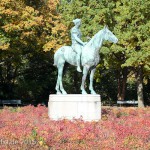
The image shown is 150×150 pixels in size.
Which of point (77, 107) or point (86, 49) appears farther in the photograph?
point (86, 49)

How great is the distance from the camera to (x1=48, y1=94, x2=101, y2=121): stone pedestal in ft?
51.5

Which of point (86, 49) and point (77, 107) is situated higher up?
point (86, 49)

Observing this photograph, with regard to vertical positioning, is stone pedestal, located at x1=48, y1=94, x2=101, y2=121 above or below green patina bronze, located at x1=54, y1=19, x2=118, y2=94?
below

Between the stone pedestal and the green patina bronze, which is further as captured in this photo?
the green patina bronze

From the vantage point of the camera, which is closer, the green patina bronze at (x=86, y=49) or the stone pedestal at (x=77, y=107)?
the stone pedestal at (x=77, y=107)

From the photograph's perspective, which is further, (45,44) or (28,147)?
(45,44)

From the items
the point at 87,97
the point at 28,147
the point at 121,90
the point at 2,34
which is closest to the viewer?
the point at 28,147

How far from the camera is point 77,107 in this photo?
15797 mm

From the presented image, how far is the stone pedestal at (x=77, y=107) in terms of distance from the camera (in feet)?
51.5

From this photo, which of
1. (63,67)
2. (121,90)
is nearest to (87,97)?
(63,67)

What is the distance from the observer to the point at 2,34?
981 inches

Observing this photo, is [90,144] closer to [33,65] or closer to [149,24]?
[149,24]

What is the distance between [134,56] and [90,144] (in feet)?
55.8

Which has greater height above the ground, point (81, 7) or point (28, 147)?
point (81, 7)
